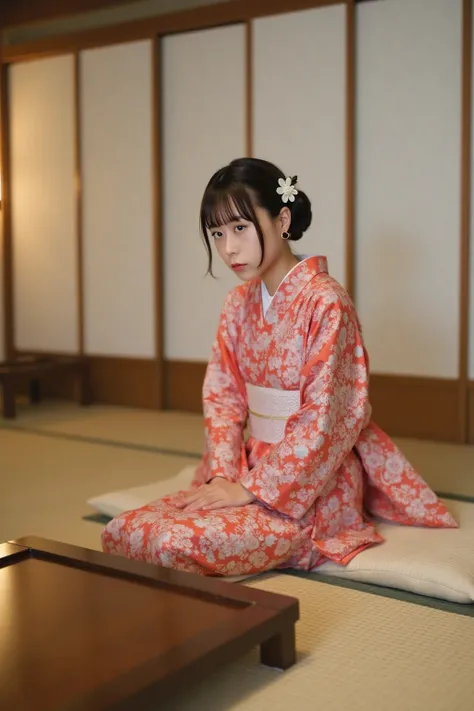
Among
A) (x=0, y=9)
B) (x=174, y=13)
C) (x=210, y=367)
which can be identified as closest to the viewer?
(x=210, y=367)

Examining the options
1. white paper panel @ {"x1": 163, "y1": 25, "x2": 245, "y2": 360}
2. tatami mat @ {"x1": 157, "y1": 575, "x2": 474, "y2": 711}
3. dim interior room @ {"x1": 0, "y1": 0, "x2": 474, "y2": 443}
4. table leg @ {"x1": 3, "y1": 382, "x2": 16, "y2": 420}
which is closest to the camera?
tatami mat @ {"x1": 157, "y1": 575, "x2": 474, "y2": 711}

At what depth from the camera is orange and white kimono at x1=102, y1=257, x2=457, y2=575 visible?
225 cm

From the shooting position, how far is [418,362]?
4.55m

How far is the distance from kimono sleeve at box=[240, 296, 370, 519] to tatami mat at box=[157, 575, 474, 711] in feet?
Result: 0.98

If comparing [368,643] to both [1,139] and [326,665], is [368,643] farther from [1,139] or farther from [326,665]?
[1,139]

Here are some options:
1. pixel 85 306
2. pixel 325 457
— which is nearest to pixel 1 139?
pixel 85 306

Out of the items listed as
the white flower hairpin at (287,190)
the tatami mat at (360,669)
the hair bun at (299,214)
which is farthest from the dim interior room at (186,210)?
the white flower hairpin at (287,190)

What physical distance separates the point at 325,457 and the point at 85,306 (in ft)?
12.8

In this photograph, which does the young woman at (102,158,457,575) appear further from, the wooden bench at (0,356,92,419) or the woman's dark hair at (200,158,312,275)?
the wooden bench at (0,356,92,419)

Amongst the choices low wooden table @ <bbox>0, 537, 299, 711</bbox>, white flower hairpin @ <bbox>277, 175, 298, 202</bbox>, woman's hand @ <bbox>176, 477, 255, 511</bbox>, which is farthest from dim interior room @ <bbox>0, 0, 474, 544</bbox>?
low wooden table @ <bbox>0, 537, 299, 711</bbox>

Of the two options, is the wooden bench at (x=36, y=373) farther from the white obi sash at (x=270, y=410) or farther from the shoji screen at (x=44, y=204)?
the white obi sash at (x=270, y=410)

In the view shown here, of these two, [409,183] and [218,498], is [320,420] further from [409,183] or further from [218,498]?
[409,183]

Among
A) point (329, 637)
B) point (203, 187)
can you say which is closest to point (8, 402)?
point (203, 187)

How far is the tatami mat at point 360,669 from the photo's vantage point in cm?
169
